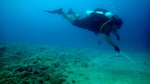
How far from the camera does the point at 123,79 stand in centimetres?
650

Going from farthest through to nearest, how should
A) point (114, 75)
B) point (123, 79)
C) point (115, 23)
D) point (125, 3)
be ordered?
1. point (125, 3)
2. point (115, 23)
3. point (114, 75)
4. point (123, 79)

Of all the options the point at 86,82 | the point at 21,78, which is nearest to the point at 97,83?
the point at 86,82

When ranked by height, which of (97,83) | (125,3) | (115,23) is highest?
(125,3)

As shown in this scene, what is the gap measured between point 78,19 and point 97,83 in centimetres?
498

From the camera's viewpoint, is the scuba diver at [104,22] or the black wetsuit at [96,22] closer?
the scuba diver at [104,22]

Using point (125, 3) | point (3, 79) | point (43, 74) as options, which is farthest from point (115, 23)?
point (125, 3)

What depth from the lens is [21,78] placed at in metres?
5.65

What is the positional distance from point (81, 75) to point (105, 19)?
2.91 metres

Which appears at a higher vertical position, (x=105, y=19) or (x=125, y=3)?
(x=125, y=3)

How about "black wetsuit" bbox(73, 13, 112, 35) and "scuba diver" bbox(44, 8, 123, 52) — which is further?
"black wetsuit" bbox(73, 13, 112, 35)

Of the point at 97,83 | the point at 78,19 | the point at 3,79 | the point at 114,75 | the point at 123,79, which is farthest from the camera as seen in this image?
the point at 78,19

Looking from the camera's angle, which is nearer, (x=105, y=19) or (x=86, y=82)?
(x=86, y=82)

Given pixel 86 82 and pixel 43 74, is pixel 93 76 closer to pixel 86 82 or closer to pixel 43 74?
pixel 86 82

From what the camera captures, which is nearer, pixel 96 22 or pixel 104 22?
pixel 104 22
